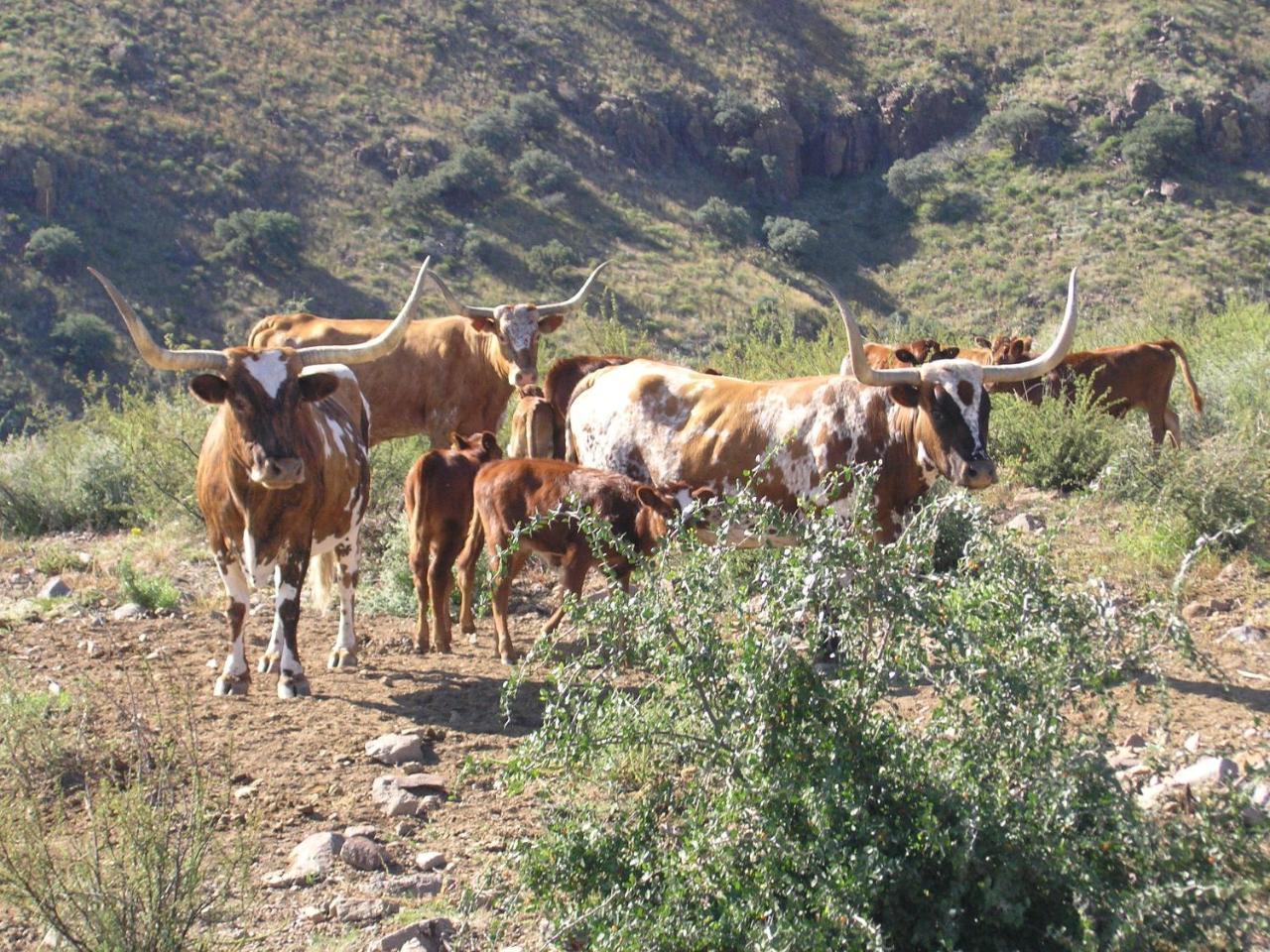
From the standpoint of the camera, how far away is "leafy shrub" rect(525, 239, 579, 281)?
4056cm

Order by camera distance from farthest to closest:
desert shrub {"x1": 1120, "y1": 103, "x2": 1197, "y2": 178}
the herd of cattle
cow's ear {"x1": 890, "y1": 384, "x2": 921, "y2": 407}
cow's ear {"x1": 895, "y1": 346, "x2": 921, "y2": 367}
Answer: desert shrub {"x1": 1120, "y1": 103, "x2": 1197, "y2": 178}
cow's ear {"x1": 895, "y1": 346, "x2": 921, "y2": 367}
cow's ear {"x1": 890, "y1": 384, "x2": 921, "y2": 407}
the herd of cattle

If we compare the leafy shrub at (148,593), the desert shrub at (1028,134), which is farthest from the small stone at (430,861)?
the desert shrub at (1028,134)

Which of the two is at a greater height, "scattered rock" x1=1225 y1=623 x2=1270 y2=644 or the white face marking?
the white face marking

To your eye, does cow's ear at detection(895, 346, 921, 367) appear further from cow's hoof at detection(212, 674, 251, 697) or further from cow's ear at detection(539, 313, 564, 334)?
cow's ear at detection(539, 313, 564, 334)

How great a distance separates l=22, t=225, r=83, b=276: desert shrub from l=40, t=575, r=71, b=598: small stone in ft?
91.9

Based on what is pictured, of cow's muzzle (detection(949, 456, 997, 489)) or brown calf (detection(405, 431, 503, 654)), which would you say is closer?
cow's muzzle (detection(949, 456, 997, 489))

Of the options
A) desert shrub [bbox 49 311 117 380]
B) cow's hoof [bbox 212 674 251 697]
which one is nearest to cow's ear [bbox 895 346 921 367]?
cow's hoof [bbox 212 674 251 697]

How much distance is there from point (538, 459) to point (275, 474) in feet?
7.61

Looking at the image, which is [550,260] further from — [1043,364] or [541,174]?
[1043,364]

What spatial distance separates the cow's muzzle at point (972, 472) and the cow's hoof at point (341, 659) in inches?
156

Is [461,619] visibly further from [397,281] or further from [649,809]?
[397,281]

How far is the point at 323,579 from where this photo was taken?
9.30 meters

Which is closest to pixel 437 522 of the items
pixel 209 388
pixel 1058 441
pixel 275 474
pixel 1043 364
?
pixel 275 474

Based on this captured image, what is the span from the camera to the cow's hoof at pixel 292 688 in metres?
7.64
